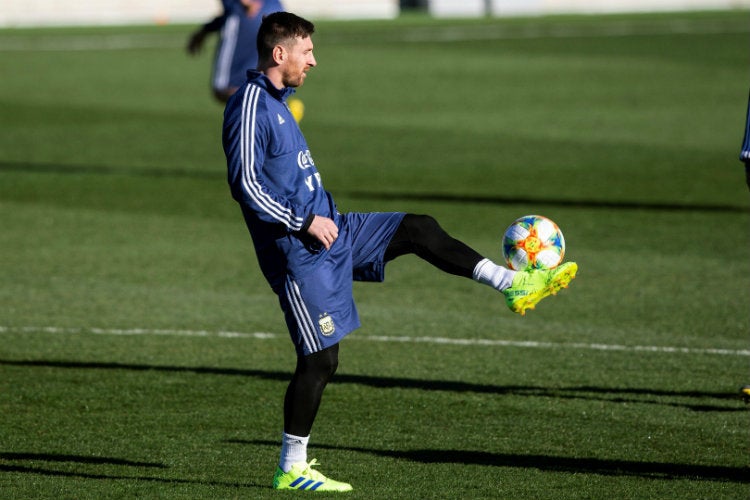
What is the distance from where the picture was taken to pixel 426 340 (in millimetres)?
9477

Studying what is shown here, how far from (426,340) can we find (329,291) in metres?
3.43

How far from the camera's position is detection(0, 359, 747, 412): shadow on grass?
310 inches

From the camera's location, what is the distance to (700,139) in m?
20.7

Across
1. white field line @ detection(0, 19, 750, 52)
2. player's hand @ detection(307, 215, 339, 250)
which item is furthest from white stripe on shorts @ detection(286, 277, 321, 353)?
white field line @ detection(0, 19, 750, 52)

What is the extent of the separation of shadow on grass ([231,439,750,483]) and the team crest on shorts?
0.98m

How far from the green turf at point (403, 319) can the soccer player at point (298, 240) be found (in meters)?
0.49

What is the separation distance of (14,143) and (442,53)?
1704 centimetres

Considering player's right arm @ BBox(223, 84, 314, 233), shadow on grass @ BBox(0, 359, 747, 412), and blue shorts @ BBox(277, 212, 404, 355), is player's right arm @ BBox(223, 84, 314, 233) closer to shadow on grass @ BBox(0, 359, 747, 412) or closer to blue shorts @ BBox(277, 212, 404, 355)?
blue shorts @ BBox(277, 212, 404, 355)

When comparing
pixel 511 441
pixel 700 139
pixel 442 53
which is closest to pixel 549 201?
pixel 700 139

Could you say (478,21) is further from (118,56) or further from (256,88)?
(256,88)

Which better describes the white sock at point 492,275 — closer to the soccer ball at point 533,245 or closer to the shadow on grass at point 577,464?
the soccer ball at point 533,245

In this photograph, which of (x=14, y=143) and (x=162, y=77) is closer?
(x=14, y=143)

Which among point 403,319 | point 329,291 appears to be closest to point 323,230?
point 329,291

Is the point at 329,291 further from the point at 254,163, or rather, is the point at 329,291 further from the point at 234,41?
the point at 234,41
